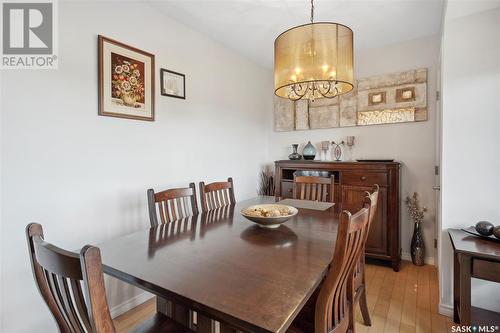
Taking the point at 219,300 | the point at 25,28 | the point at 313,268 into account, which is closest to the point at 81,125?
the point at 25,28

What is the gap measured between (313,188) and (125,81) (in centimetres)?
189

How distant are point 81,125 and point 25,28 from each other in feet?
2.15

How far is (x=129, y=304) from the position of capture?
209 cm

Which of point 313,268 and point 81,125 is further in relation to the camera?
point 81,125

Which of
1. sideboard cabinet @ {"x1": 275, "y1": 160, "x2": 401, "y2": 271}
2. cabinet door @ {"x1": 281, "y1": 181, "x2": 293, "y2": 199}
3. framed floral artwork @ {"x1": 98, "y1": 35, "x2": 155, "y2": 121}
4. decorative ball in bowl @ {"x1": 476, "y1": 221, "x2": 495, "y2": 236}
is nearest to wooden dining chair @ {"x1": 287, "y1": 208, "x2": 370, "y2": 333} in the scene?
decorative ball in bowl @ {"x1": 476, "y1": 221, "x2": 495, "y2": 236}

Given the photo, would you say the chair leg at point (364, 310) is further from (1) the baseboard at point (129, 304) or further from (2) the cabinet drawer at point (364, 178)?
(1) the baseboard at point (129, 304)

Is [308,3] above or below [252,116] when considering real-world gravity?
above

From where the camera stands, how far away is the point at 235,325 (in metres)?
0.73

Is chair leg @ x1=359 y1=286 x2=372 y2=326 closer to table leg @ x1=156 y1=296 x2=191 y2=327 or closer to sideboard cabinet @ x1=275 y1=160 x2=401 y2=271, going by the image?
sideboard cabinet @ x1=275 y1=160 x2=401 y2=271

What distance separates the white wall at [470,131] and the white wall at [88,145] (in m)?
2.21

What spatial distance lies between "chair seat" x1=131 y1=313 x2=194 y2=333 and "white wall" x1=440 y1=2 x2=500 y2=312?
202 centimetres

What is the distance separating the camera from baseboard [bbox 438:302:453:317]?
195 cm

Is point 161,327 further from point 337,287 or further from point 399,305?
point 399,305

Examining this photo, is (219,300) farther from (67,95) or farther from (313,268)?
(67,95)
